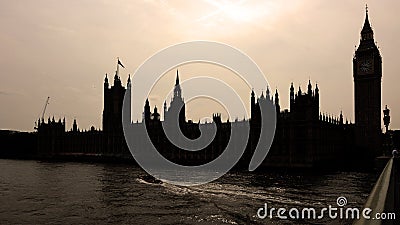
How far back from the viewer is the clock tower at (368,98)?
80.1 metres

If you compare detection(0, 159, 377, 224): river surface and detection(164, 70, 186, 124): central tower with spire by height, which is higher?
detection(164, 70, 186, 124): central tower with spire

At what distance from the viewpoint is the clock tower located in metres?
80.1

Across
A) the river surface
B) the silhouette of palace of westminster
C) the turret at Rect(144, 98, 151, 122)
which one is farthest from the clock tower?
the turret at Rect(144, 98, 151, 122)

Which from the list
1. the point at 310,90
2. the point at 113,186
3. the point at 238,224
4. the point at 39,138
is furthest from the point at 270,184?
the point at 39,138

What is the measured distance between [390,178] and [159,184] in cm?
4026

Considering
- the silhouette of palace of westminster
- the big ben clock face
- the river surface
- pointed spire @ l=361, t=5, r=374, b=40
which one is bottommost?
the river surface

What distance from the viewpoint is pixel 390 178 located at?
14.5 ft

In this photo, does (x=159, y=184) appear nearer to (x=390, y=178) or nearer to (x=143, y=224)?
(x=143, y=224)

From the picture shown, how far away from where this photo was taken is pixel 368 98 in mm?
81062
